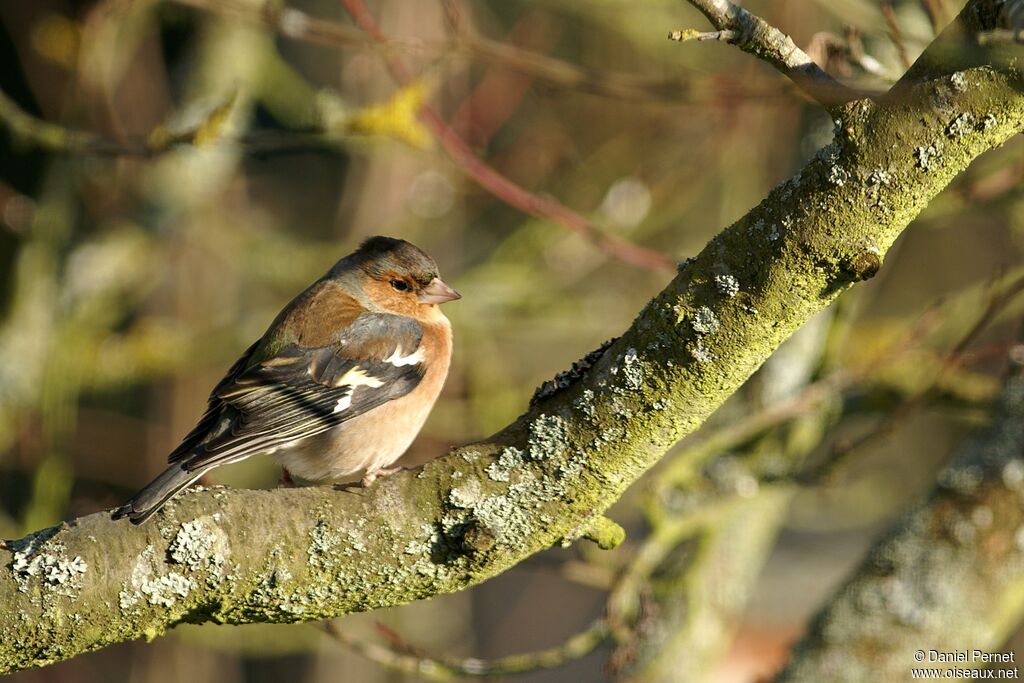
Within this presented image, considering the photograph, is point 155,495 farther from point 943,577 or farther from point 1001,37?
point 943,577

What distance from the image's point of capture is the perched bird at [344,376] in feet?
13.1

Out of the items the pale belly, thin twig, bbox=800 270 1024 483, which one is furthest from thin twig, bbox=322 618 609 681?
thin twig, bbox=800 270 1024 483

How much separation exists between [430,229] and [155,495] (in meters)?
4.39

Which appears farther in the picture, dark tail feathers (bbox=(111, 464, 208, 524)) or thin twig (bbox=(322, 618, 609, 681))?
thin twig (bbox=(322, 618, 609, 681))

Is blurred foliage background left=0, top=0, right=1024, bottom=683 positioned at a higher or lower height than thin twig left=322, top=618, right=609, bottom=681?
higher

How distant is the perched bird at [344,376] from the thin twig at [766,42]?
6.66ft

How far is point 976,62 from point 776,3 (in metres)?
4.44

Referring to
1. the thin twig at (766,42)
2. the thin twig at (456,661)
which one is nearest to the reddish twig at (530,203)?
the thin twig at (456,661)

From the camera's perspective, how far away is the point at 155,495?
2.79 meters

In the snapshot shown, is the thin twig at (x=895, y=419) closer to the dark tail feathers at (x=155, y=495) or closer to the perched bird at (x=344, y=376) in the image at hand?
the perched bird at (x=344, y=376)

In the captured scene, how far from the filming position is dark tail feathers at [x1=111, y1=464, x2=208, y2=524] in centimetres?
260

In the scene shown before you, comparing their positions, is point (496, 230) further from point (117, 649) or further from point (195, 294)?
point (117, 649)

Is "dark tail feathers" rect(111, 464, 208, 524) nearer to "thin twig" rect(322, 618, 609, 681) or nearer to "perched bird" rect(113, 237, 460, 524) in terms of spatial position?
"perched bird" rect(113, 237, 460, 524)

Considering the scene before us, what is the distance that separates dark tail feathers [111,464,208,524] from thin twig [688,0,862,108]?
5.78 ft
